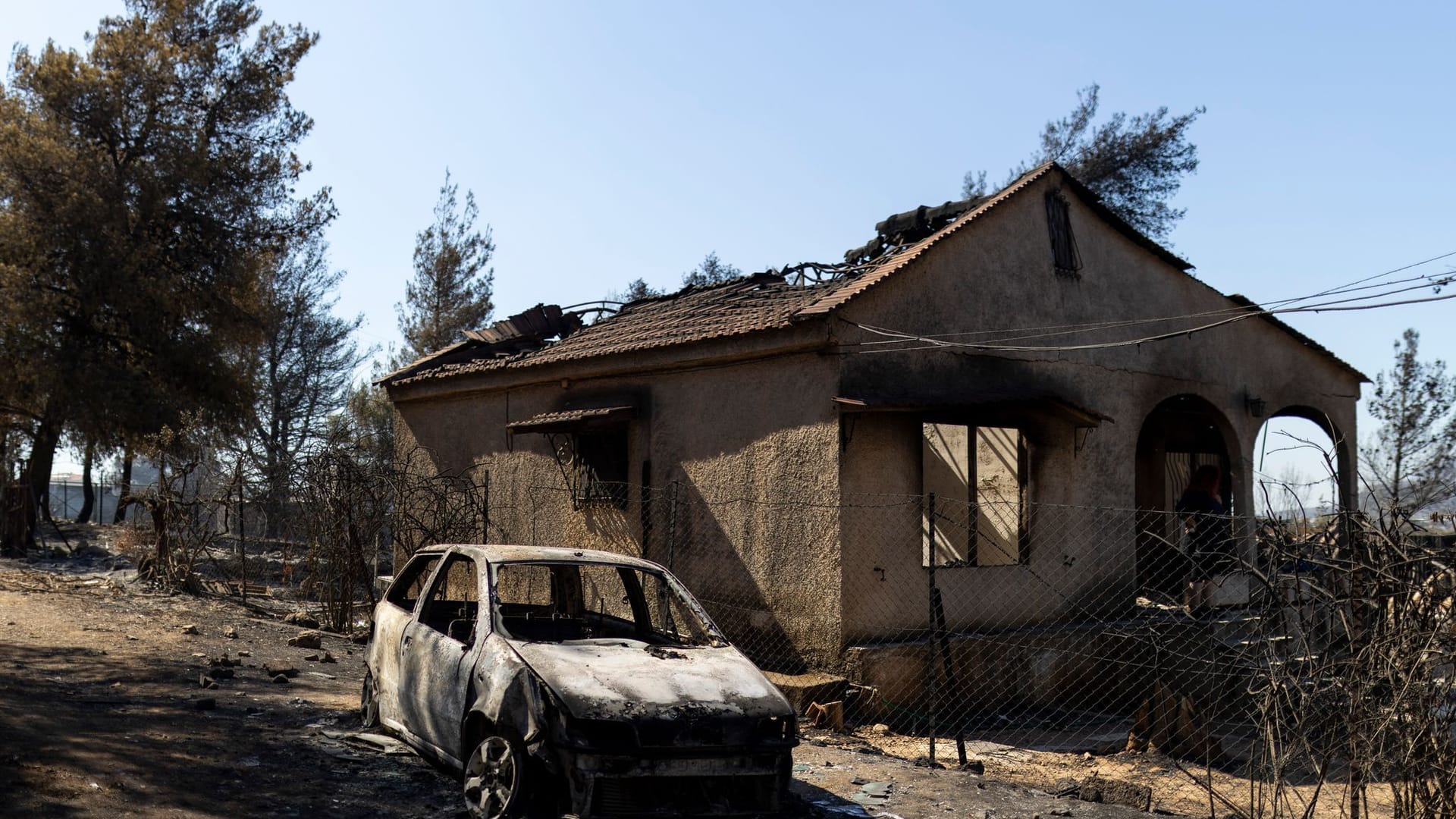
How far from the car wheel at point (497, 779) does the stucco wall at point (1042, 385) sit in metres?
5.04

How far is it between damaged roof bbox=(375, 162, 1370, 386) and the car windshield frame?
12.6 ft

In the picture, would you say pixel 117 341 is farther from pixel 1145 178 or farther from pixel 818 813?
pixel 1145 178

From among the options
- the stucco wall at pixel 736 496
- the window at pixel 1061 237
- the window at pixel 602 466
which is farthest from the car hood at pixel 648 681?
the window at pixel 1061 237

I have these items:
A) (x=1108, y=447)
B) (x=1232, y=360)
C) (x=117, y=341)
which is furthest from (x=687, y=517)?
(x=117, y=341)

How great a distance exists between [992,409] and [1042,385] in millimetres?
1359

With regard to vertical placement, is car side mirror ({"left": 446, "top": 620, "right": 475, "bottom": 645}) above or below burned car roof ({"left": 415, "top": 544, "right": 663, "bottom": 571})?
below

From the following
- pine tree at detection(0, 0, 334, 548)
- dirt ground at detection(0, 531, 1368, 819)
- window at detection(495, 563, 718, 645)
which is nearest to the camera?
dirt ground at detection(0, 531, 1368, 819)

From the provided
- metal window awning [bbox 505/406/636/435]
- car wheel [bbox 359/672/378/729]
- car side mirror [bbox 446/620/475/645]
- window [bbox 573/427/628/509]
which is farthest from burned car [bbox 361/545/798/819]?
window [bbox 573/427/628/509]

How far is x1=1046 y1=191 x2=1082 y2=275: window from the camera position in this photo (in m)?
13.3

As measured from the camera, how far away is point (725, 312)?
520 inches

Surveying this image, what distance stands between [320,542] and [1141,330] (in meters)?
10.5

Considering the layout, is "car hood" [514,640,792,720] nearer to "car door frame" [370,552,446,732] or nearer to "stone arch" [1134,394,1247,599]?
"car door frame" [370,552,446,732]

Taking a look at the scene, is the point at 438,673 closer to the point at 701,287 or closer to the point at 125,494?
the point at 701,287

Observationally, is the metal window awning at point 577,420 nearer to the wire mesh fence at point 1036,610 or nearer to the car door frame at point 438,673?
the wire mesh fence at point 1036,610
